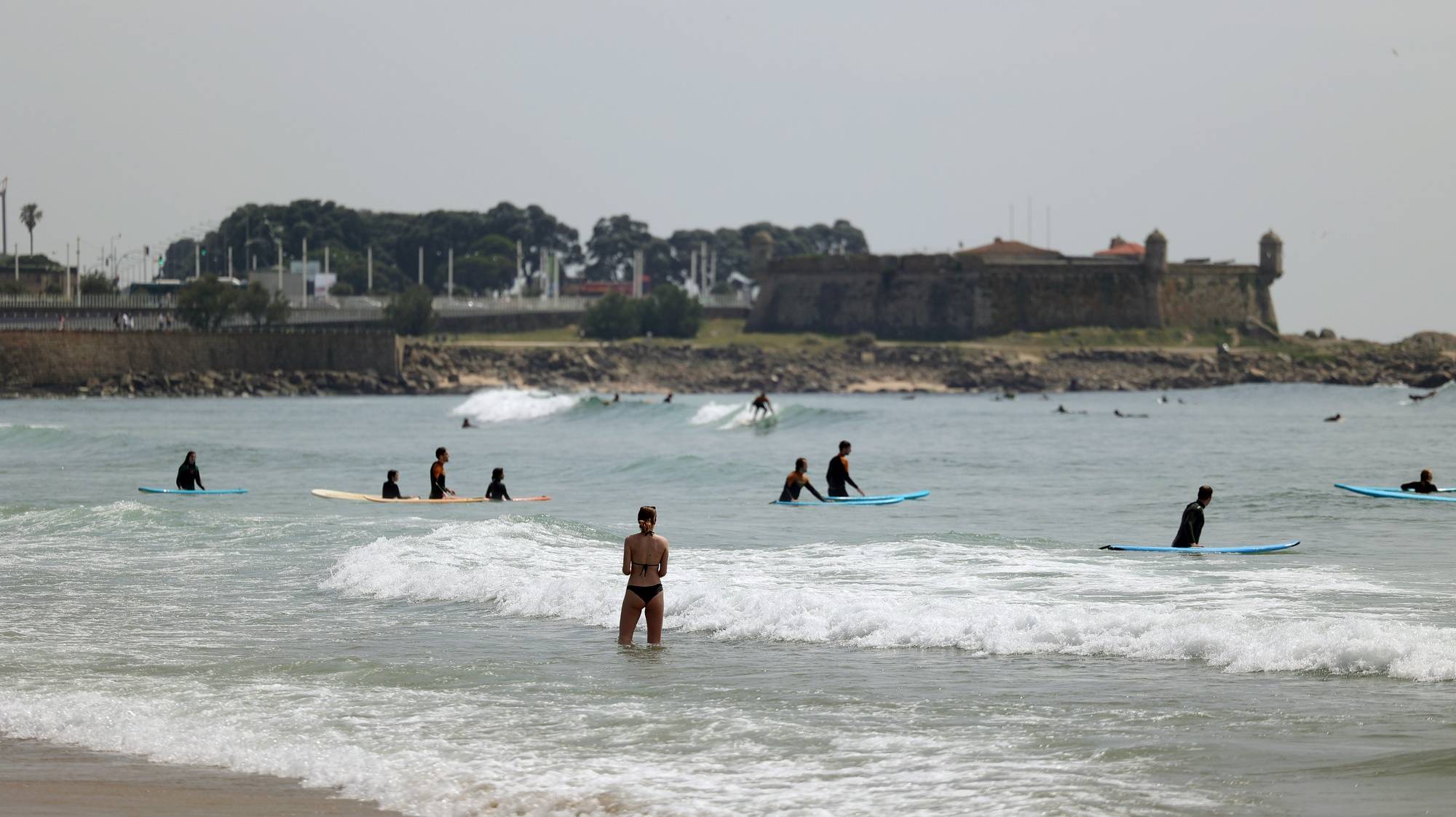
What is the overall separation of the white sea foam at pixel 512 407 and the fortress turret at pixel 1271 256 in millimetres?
67822

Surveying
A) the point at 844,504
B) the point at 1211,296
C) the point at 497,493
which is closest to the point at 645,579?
the point at 844,504

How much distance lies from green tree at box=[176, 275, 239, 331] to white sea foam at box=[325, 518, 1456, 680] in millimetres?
81640

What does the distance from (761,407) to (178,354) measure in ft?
135

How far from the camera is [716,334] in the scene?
12356cm

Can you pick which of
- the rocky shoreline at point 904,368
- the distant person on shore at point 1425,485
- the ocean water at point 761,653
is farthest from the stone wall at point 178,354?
the distant person on shore at point 1425,485

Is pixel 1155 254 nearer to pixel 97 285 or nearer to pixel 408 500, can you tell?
pixel 97 285

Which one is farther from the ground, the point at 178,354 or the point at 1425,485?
the point at 178,354

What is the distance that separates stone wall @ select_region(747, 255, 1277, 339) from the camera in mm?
117062

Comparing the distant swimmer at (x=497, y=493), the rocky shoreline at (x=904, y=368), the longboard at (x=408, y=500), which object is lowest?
the longboard at (x=408, y=500)

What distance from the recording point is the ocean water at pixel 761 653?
8320mm

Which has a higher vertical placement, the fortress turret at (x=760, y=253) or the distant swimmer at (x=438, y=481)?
the fortress turret at (x=760, y=253)

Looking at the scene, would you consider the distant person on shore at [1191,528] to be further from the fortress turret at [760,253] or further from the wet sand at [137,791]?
the fortress turret at [760,253]

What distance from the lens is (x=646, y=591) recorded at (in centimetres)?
1178

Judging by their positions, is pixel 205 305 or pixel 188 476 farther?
pixel 205 305
